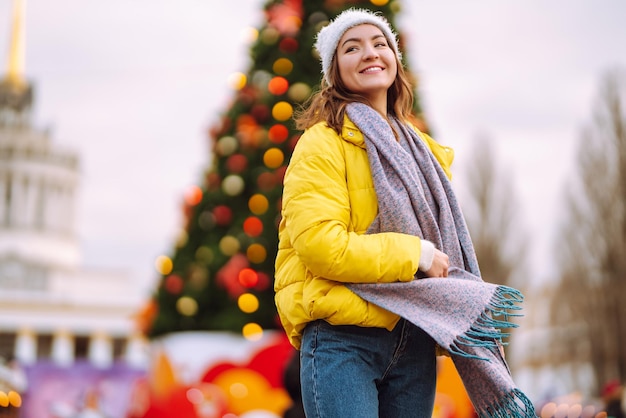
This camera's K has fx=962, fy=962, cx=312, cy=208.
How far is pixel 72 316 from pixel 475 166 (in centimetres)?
2565

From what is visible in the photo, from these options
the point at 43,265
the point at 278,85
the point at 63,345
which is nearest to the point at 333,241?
the point at 278,85

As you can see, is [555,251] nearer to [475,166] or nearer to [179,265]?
[475,166]

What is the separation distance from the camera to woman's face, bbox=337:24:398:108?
6.61 feet

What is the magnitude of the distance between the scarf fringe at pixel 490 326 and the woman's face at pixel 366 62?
1.64 ft

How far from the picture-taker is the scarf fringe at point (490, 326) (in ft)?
5.83

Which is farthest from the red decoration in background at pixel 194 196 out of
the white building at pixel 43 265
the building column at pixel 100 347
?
the building column at pixel 100 347

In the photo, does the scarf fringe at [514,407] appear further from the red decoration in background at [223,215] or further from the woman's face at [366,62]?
the red decoration in background at [223,215]

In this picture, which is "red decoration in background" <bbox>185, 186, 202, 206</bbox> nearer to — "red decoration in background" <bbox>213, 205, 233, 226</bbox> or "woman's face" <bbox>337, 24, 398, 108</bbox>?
"red decoration in background" <bbox>213, 205, 233, 226</bbox>

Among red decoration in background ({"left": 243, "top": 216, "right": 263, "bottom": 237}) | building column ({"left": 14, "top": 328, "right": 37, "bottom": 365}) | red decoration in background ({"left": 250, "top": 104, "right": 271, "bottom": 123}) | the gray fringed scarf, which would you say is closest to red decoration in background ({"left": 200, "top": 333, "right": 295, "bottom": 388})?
red decoration in background ({"left": 243, "top": 216, "right": 263, "bottom": 237})

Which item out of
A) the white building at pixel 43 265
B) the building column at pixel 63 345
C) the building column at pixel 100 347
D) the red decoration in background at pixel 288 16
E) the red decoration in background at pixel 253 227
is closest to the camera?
the red decoration in background at pixel 253 227

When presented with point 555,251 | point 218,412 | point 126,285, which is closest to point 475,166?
point 555,251

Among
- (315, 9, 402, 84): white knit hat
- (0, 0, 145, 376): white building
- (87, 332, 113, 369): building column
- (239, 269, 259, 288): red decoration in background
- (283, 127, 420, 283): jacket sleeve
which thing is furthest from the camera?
(0, 0, 145, 376): white building

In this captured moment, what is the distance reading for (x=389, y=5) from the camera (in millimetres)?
7031

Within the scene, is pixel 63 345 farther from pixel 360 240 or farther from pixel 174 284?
pixel 360 240
